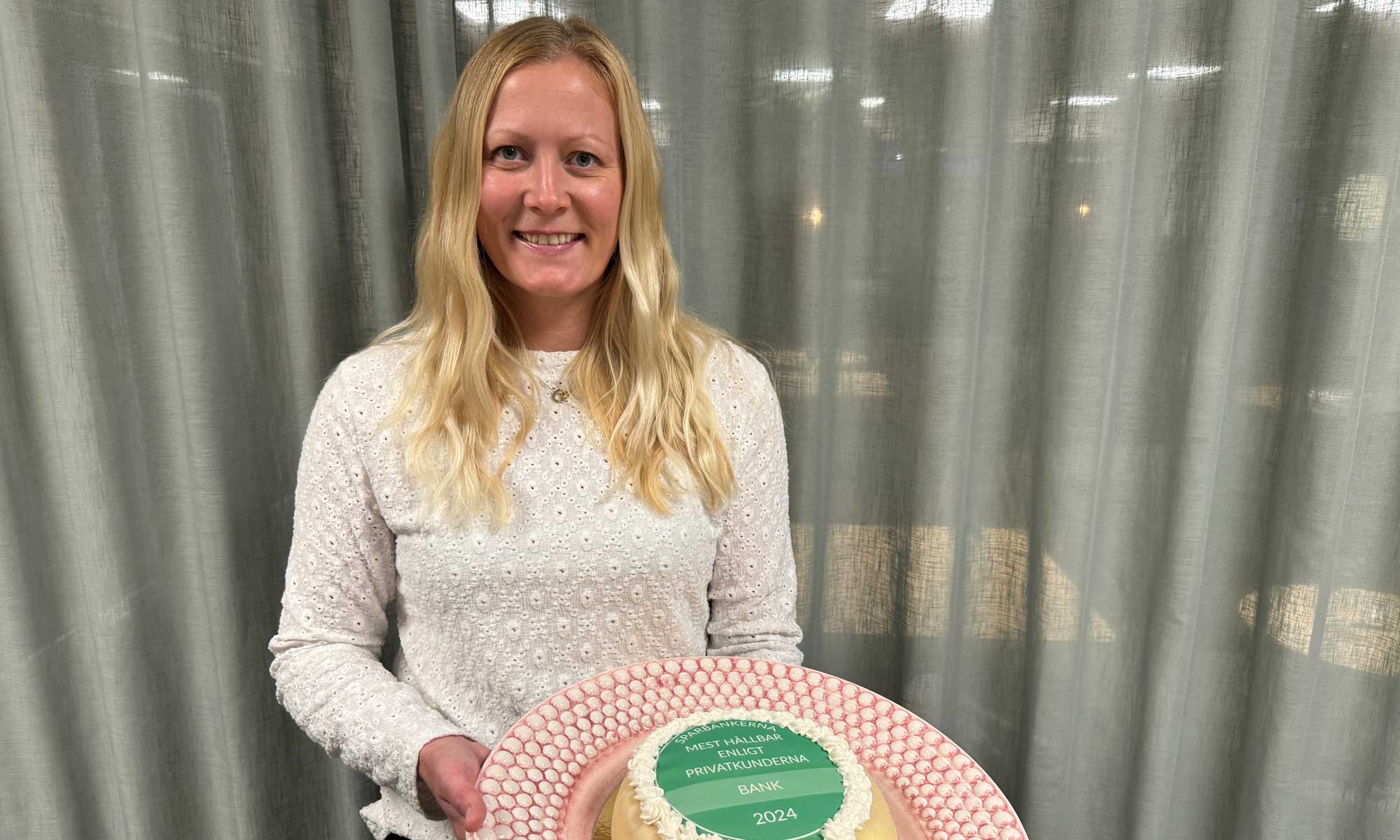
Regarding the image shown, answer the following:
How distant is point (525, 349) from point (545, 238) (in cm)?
15

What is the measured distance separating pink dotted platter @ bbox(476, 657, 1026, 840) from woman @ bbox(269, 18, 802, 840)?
0.51ft

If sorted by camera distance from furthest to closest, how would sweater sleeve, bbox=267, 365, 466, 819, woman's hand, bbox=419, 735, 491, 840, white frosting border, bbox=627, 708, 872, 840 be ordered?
sweater sleeve, bbox=267, 365, 466, 819 < woman's hand, bbox=419, 735, 491, 840 < white frosting border, bbox=627, 708, 872, 840

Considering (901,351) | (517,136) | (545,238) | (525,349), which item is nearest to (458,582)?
(525,349)

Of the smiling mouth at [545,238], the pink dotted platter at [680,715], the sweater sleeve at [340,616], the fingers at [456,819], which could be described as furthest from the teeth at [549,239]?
the fingers at [456,819]

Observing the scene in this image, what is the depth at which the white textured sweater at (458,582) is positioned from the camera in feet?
2.93

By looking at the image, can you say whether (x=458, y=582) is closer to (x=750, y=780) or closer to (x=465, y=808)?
(x=465, y=808)

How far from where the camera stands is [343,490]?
91cm

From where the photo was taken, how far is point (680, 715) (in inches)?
30.4

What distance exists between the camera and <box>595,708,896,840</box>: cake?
0.62 m

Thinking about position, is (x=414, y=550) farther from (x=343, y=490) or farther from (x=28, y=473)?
(x=28, y=473)

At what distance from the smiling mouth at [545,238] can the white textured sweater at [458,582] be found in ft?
0.47

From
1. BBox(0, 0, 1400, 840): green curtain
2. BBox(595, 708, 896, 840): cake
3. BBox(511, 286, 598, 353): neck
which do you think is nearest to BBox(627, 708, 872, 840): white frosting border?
BBox(595, 708, 896, 840): cake

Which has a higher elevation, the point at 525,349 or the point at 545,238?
the point at 545,238

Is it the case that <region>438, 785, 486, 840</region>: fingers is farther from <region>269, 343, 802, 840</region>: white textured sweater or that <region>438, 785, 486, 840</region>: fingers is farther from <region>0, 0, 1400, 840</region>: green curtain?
<region>0, 0, 1400, 840</region>: green curtain
